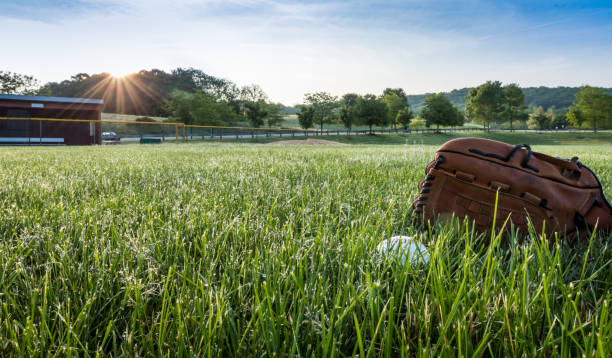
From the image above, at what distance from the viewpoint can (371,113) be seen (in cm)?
5459

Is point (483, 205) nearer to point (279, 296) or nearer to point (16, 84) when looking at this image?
point (279, 296)

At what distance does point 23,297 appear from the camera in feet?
3.51

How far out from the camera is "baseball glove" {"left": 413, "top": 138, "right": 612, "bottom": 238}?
1.57 metres

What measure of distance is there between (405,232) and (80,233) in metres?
1.65

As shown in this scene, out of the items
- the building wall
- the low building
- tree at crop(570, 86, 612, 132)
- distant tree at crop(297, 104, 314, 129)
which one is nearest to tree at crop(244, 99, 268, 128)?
distant tree at crop(297, 104, 314, 129)

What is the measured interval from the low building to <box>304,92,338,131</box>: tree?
34127mm

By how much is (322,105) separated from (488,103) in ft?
116

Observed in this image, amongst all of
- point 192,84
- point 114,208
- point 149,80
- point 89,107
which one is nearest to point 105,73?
point 149,80

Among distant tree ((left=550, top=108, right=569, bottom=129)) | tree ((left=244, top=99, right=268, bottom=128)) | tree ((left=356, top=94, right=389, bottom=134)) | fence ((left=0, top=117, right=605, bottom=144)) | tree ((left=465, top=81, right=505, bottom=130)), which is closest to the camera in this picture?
fence ((left=0, top=117, right=605, bottom=144))

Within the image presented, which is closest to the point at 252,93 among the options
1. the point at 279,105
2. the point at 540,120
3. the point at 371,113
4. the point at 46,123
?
the point at 279,105

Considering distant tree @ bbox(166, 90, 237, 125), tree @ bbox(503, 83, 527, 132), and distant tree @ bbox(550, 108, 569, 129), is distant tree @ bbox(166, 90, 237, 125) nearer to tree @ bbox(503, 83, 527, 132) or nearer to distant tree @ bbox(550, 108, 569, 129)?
tree @ bbox(503, 83, 527, 132)

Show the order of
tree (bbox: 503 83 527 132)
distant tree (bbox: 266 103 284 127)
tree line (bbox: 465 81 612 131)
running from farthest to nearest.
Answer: tree (bbox: 503 83 527 132)
tree line (bbox: 465 81 612 131)
distant tree (bbox: 266 103 284 127)

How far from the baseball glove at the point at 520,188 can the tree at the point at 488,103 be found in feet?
242

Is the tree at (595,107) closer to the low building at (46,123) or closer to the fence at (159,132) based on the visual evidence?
the fence at (159,132)
